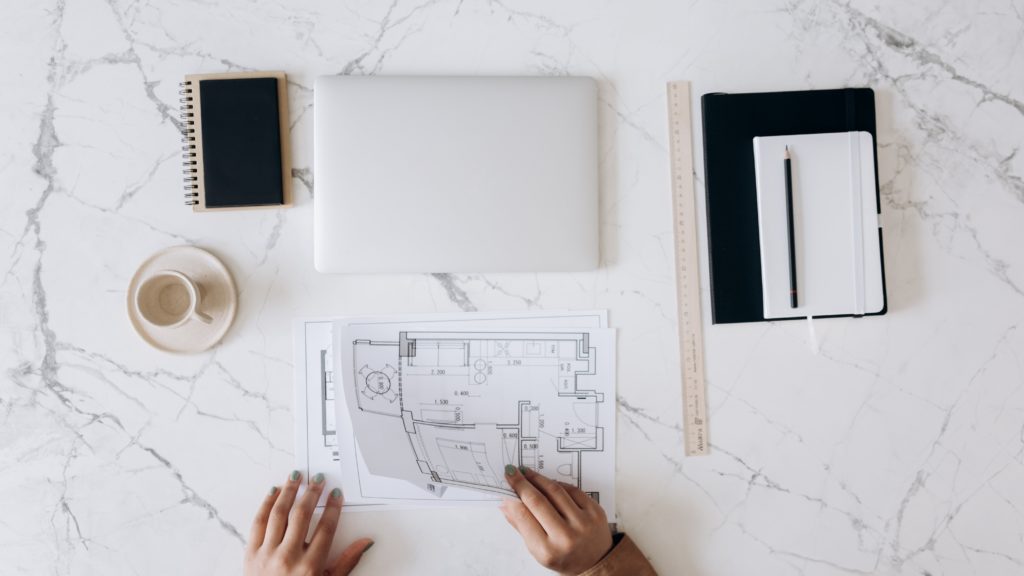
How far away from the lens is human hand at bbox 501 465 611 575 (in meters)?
0.74

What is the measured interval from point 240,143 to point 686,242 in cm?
61

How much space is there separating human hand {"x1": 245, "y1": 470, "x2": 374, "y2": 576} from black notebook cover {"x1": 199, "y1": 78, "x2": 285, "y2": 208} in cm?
38

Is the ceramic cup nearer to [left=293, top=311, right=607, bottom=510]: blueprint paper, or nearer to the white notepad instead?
[left=293, top=311, right=607, bottom=510]: blueprint paper

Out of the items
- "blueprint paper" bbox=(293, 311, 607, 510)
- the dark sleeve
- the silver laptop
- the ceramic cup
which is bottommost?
the dark sleeve

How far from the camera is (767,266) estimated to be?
782 mm

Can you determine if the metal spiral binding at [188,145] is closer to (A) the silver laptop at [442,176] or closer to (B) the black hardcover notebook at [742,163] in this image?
(A) the silver laptop at [442,176]

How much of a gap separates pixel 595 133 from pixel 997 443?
0.71 meters

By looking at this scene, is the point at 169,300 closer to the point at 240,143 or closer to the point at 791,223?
the point at 240,143

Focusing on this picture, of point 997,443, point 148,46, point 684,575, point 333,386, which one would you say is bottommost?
point 684,575

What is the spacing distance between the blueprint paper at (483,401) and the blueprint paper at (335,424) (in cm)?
1

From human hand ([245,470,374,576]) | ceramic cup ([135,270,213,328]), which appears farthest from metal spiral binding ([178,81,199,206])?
human hand ([245,470,374,576])

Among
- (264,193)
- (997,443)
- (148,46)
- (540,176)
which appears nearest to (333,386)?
(264,193)

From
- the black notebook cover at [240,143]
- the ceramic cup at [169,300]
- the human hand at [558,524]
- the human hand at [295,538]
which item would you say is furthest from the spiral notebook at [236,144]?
the human hand at [558,524]

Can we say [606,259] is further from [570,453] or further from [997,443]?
[997,443]
